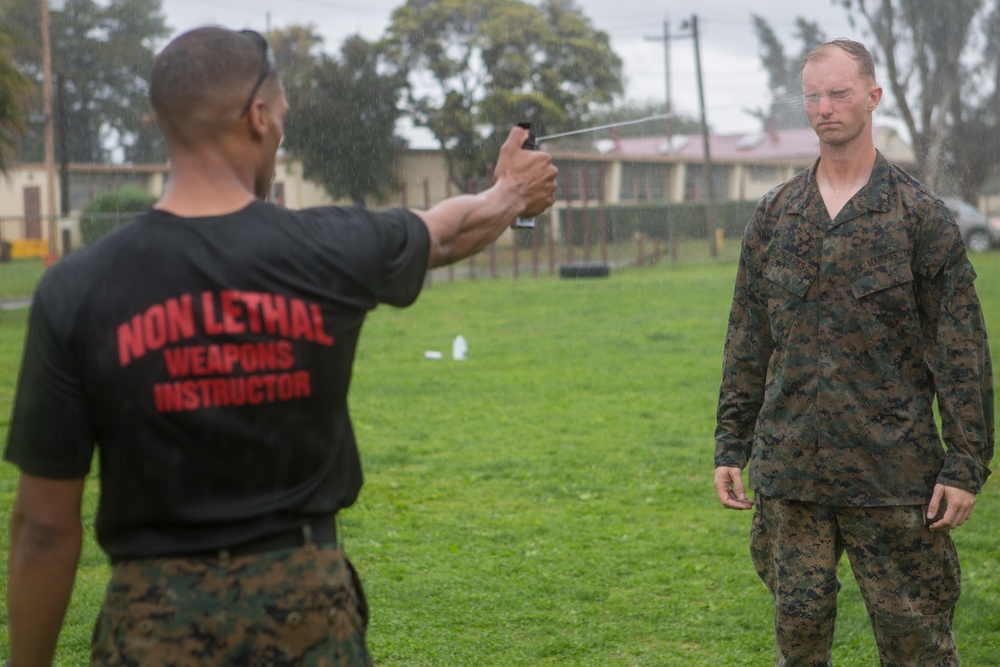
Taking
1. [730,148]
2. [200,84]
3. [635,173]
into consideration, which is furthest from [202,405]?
[635,173]

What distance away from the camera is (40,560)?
204 centimetres

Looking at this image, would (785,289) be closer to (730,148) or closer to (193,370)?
(193,370)

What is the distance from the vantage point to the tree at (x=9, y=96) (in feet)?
56.6

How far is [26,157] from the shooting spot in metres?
40.2

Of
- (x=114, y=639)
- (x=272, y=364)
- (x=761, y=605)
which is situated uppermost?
(x=272, y=364)

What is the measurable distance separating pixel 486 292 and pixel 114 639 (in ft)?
65.9

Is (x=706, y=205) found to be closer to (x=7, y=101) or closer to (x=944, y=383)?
(x=7, y=101)

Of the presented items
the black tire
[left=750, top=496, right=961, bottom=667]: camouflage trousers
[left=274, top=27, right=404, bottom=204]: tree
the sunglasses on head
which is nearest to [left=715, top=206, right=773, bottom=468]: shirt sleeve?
[left=750, top=496, right=961, bottom=667]: camouflage trousers

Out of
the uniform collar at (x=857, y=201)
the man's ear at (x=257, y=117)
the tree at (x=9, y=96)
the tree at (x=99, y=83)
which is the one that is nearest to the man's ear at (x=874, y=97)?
the uniform collar at (x=857, y=201)

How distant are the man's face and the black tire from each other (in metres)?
32.5

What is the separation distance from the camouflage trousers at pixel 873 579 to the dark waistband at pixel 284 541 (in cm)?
166

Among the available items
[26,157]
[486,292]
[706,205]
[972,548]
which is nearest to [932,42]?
[706,205]

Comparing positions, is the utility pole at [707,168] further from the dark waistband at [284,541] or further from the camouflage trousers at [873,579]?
the dark waistband at [284,541]

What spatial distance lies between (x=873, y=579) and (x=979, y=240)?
108ft
